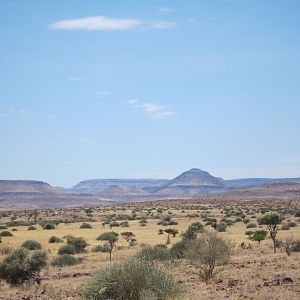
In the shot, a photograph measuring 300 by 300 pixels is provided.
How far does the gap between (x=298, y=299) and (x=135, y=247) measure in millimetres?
20913

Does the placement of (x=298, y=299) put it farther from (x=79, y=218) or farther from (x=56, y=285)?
(x=79, y=218)

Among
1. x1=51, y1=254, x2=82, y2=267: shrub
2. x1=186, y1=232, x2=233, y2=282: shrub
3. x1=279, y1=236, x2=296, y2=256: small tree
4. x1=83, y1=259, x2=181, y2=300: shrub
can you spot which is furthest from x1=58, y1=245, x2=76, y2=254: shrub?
x1=83, y1=259, x2=181, y2=300: shrub

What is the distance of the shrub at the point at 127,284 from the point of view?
13250mm

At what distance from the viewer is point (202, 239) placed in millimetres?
19844

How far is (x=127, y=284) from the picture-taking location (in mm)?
13297

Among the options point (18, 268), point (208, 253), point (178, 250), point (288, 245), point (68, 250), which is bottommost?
point (68, 250)

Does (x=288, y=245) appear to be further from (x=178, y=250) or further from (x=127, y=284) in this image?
(x=127, y=284)


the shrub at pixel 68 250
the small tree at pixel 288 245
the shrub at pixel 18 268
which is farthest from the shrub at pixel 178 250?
the shrub at pixel 18 268

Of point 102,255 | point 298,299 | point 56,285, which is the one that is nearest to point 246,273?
point 298,299

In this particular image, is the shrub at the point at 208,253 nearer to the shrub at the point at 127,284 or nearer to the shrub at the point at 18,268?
the shrub at the point at 127,284

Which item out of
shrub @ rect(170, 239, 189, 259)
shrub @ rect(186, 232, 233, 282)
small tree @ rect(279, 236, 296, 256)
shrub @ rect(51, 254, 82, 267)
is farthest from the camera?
shrub @ rect(170, 239, 189, 259)

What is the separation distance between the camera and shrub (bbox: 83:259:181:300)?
13.2 m

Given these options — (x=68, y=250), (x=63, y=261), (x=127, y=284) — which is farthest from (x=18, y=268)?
(x=68, y=250)

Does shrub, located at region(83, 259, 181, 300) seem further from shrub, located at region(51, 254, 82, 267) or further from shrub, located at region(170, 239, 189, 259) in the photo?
shrub, located at region(51, 254, 82, 267)
